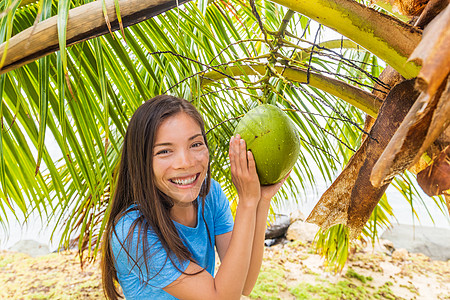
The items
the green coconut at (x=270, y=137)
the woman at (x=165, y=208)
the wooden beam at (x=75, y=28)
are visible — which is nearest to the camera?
the wooden beam at (x=75, y=28)

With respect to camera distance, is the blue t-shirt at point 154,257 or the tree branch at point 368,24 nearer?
the tree branch at point 368,24

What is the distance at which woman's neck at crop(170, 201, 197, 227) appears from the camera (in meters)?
1.03

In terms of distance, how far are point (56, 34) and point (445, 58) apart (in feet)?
1.54

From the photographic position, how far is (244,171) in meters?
0.76

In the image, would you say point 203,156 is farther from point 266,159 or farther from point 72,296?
point 72,296

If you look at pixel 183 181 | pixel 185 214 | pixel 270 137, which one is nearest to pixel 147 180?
pixel 183 181

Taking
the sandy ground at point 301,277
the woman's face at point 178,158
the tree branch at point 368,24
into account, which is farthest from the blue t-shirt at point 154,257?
the sandy ground at point 301,277

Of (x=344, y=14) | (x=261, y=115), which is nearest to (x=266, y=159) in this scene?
(x=261, y=115)

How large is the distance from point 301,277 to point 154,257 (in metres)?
2.62

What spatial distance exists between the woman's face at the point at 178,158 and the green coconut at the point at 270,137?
167 millimetres

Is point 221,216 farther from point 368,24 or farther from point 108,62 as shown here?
point 368,24

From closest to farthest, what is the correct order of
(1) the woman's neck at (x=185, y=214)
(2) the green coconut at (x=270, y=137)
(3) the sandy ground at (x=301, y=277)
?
(2) the green coconut at (x=270, y=137), (1) the woman's neck at (x=185, y=214), (3) the sandy ground at (x=301, y=277)

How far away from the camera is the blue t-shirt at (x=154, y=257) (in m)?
0.83

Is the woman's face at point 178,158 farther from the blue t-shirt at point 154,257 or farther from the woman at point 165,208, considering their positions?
the blue t-shirt at point 154,257
